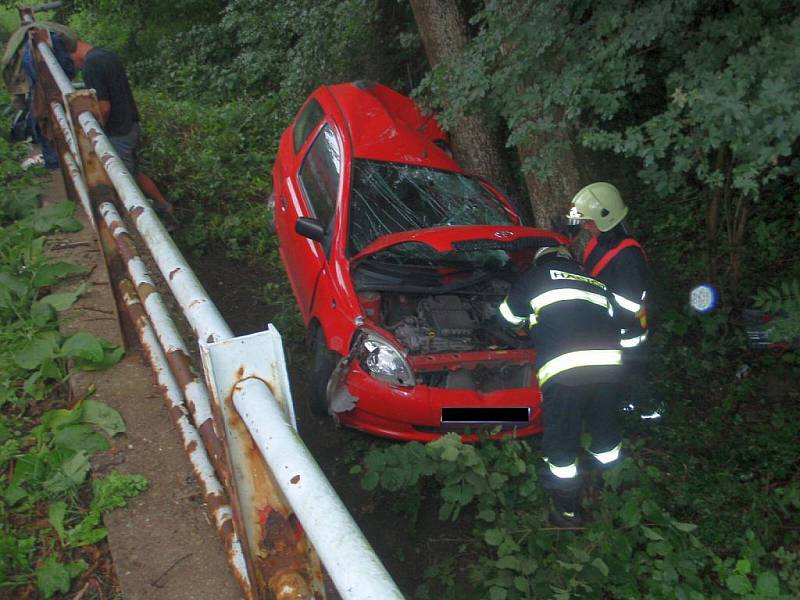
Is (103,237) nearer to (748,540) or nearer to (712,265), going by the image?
(748,540)

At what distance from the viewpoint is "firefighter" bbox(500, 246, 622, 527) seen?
14.1 ft

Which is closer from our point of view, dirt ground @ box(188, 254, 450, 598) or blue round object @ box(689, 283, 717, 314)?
→ dirt ground @ box(188, 254, 450, 598)

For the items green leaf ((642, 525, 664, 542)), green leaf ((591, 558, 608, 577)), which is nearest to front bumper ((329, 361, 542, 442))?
green leaf ((642, 525, 664, 542))

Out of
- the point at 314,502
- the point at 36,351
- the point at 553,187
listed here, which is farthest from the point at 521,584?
the point at 553,187

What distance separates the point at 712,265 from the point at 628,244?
6.95 ft

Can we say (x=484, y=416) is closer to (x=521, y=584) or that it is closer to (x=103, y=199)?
(x=521, y=584)

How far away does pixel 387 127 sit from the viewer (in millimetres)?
6293

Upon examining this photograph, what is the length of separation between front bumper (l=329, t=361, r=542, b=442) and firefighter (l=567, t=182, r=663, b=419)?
2.46 feet

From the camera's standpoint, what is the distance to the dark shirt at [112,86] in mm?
6418

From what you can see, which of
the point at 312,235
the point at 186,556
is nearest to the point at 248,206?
the point at 312,235

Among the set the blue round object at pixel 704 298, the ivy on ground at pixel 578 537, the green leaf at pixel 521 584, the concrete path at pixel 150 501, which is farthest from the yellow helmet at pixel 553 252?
the concrete path at pixel 150 501

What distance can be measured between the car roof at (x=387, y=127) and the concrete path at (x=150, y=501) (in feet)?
10.4

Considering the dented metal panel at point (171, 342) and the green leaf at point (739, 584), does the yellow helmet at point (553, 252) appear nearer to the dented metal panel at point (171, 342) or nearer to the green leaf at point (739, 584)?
the green leaf at point (739, 584)

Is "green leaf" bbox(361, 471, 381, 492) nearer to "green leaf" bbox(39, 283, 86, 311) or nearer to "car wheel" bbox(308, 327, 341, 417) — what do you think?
"car wheel" bbox(308, 327, 341, 417)
